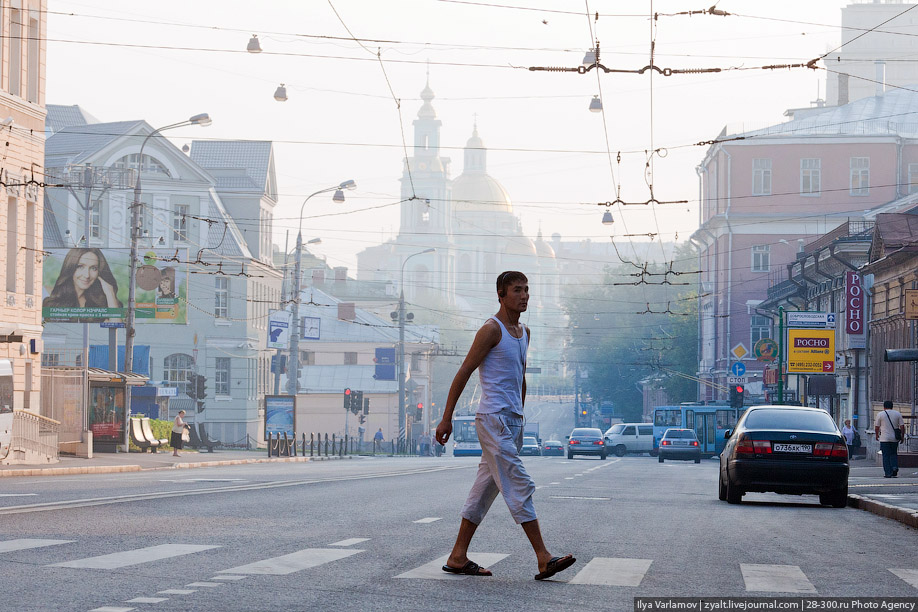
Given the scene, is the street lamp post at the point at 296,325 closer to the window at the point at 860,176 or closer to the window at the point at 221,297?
the window at the point at 221,297

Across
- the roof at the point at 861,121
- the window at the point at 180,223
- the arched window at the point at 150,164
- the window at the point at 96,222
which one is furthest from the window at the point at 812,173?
the window at the point at 96,222

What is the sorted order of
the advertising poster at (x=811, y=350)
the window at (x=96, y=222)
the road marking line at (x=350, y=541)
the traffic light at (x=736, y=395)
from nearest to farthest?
1. the road marking line at (x=350, y=541)
2. the advertising poster at (x=811, y=350)
3. the traffic light at (x=736, y=395)
4. the window at (x=96, y=222)

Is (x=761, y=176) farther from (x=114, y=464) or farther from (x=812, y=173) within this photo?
(x=114, y=464)

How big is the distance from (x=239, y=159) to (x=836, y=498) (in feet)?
191

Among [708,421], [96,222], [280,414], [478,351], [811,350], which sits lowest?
[708,421]

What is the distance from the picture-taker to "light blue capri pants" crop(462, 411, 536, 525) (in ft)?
28.8

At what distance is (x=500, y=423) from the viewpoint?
8914 mm

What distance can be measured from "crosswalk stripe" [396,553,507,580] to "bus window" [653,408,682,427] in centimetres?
6159

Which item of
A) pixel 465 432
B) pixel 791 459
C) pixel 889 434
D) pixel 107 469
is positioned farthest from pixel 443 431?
pixel 465 432

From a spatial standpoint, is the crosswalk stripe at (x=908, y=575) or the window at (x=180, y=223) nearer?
the crosswalk stripe at (x=908, y=575)

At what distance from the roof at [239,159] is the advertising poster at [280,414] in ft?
82.4

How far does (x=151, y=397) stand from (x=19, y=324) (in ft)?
58.0

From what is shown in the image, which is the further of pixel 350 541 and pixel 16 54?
pixel 16 54

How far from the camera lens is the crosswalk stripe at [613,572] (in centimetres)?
875
